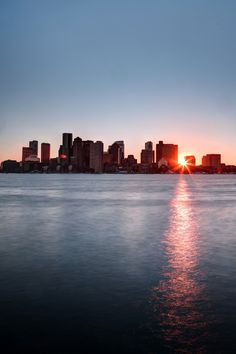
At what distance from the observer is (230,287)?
50.2ft

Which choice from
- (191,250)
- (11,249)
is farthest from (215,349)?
(11,249)

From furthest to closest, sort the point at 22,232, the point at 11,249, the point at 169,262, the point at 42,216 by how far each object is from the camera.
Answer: the point at 42,216 < the point at 22,232 < the point at 11,249 < the point at 169,262

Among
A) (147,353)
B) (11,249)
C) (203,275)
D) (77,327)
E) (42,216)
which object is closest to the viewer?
(147,353)

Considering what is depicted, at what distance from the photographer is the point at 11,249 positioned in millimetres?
23125

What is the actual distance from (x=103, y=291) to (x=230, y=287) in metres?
4.98

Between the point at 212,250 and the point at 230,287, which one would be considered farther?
the point at 212,250

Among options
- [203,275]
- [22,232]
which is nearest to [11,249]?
[22,232]

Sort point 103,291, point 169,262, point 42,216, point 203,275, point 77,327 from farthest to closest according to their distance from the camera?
point 42,216 < point 169,262 < point 203,275 < point 103,291 < point 77,327

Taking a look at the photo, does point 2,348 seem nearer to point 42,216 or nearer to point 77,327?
point 77,327

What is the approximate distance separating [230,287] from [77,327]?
22.5ft

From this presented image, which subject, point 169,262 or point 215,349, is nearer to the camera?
point 215,349

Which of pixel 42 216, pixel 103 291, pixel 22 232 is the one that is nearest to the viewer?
pixel 103 291

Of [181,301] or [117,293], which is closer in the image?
[181,301]

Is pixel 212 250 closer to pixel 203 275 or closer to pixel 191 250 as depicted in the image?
pixel 191 250
